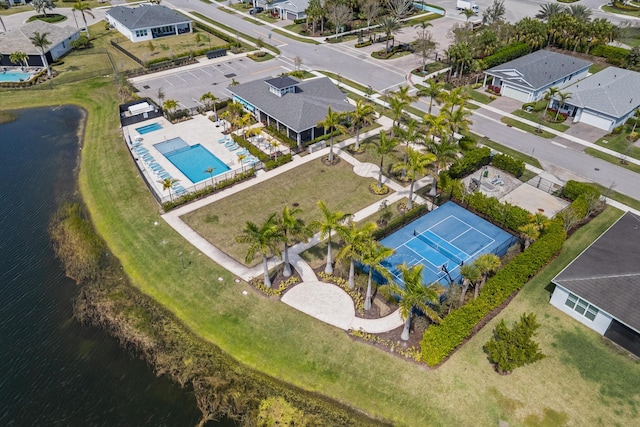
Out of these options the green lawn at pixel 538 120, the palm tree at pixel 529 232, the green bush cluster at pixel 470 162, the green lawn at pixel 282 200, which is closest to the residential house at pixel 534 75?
the green lawn at pixel 538 120

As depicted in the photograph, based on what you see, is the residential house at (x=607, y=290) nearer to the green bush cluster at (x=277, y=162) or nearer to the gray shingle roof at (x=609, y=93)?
the gray shingle roof at (x=609, y=93)

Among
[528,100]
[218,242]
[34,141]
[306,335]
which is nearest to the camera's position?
[306,335]

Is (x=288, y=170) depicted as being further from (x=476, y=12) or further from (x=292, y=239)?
(x=476, y=12)

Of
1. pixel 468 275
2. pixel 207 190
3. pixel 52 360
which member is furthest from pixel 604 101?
pixel 52 360

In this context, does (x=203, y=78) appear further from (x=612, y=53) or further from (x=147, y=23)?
(x=612, y=53)

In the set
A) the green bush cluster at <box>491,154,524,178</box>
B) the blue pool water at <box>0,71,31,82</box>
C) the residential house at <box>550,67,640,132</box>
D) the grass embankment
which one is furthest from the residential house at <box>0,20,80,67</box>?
the residential house at <box>550,67,640,132</box>

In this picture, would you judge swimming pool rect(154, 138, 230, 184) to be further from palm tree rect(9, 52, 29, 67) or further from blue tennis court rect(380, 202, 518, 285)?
palm tree rect(9, 52, 29, 67)

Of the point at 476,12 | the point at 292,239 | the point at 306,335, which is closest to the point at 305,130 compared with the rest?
the point at 292,239
